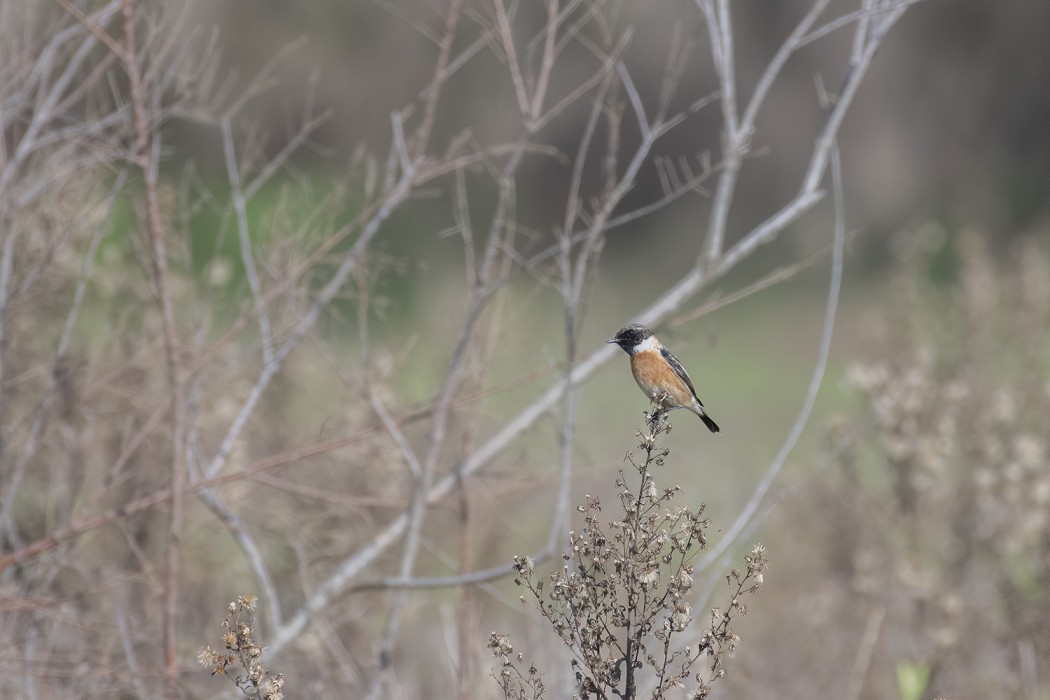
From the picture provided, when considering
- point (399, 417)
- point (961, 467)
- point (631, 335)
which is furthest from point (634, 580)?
point (961, 467)

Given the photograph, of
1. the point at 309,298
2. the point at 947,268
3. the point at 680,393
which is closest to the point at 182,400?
the point at 309,298

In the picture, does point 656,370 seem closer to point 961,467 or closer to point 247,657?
point 247,657

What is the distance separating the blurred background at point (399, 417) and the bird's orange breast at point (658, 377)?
0.50 metres

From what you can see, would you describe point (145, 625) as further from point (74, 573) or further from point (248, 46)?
point (248, 46)

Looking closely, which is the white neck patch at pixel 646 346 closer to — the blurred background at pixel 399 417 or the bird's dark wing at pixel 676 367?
the bird's dark wing at pixel 676 367

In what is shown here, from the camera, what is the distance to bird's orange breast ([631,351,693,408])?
12.3ft

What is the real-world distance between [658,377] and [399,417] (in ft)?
5.87

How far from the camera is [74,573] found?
19.4 ft

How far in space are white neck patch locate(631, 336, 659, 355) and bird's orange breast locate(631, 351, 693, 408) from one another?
24 mm

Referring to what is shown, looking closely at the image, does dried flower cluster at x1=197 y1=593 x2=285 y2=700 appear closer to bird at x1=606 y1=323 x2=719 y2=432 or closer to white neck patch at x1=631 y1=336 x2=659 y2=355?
bird at x1=606 y1=323 x2=719 y2=432

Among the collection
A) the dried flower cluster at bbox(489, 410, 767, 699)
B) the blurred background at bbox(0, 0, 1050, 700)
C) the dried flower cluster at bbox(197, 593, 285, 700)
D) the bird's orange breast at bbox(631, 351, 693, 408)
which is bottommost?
the dried flower cluster at bbox(197, 593, 285, 700)

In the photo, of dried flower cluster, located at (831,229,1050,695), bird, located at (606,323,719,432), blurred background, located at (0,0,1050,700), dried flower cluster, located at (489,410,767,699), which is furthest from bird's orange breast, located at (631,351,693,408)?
dried flower cluster, located at (831,229,1050,695)

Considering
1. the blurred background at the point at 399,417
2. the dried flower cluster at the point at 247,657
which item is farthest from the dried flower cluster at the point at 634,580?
the blurred background at the point at 399,417

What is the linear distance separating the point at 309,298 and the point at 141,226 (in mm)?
794
